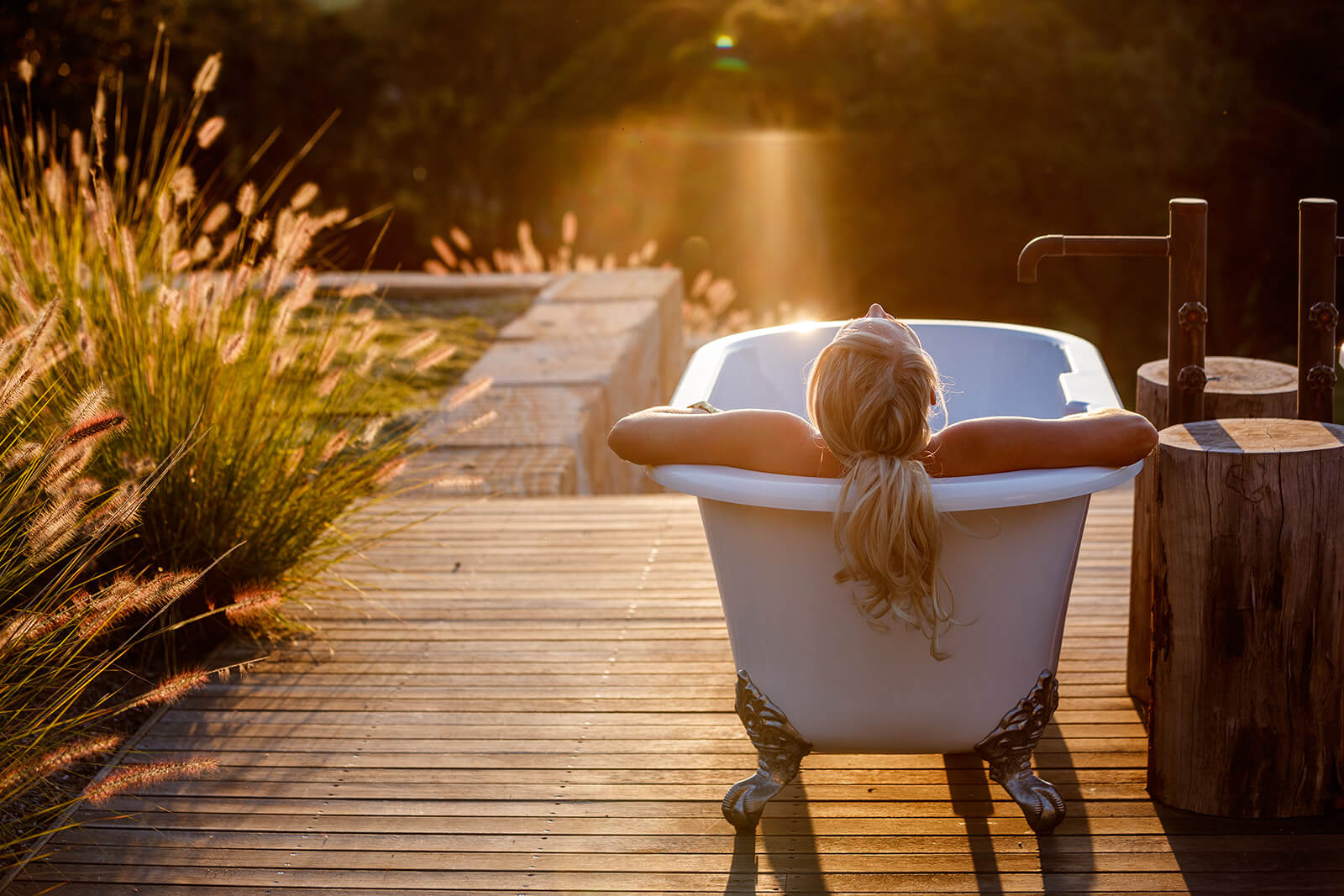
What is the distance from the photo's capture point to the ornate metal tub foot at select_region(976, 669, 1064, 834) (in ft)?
6.25

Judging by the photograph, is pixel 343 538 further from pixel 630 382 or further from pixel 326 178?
pixel 326 178

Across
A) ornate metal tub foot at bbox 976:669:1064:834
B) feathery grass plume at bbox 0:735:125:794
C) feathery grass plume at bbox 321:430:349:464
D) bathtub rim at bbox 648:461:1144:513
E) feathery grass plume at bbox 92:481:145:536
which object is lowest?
ornate metal tub foot at bbox 976:669:1064:834

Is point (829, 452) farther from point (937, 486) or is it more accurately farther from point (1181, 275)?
point (1181, 275)

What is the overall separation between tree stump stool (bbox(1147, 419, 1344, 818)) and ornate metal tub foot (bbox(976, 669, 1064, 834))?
201 mm

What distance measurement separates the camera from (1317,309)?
2.12 m

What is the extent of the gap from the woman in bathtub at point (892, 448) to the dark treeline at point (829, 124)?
8428 mm

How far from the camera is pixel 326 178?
1092cm

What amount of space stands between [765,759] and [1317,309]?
119cm

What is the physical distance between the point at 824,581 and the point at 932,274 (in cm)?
979

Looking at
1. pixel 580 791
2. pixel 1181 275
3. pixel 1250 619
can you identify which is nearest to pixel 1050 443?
pixel 1250 619

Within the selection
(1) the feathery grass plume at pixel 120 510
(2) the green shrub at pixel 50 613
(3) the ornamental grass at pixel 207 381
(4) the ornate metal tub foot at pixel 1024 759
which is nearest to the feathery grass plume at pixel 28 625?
(2) the green shrub at pixel 50 613

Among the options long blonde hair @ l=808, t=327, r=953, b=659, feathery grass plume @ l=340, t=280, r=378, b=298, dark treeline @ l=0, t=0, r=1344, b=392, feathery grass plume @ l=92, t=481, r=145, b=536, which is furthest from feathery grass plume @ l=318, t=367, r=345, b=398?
dark treeline @ l=0, t=0, r=1344, b=392

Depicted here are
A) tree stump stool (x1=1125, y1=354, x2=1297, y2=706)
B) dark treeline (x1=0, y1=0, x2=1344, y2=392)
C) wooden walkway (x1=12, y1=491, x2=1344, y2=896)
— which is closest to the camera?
wooden walkway (x1=12, y1=491, x2=1344, y2=896)

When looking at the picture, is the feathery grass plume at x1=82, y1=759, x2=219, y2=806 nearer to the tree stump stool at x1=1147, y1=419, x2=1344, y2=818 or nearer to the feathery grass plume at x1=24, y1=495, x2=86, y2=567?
the feathery grass plume at x1=24, y1=495, x2=86, y2=567
